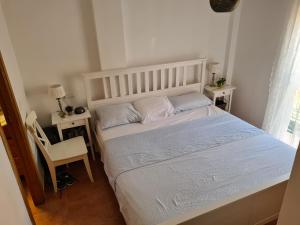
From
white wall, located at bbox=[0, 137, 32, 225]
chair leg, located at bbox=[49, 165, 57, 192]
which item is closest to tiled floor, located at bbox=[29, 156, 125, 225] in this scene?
chair leg, located at bbox=[49, 165, 57, 192]

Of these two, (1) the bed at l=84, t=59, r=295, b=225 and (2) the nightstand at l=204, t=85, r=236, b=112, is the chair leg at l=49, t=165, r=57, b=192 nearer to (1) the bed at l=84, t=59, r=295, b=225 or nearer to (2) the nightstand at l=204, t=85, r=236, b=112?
(1) the bed at l=84, t=59, r=295, b=225

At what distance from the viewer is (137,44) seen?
2943mm

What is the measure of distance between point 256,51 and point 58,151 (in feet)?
9.69

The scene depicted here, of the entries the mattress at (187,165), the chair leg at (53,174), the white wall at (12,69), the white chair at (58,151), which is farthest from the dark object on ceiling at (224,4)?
the chair leg at (53,174)

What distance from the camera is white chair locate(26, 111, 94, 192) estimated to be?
2.26 m

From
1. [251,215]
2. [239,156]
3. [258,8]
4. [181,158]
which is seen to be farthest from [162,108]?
[258,8]

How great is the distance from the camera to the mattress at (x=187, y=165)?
160 cm

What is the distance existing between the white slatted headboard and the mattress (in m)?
0.64

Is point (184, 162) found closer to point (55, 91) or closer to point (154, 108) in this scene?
point (154, 108)

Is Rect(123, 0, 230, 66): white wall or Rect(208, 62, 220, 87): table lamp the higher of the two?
Rect(123, 0, 230, 66): white wall

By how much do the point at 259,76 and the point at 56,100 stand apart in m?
2.84

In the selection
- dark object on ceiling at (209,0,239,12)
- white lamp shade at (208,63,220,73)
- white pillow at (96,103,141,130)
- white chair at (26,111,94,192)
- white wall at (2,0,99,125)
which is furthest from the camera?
white lamp shade at (208,63,220,73)

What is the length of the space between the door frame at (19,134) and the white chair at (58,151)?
15 centimetres

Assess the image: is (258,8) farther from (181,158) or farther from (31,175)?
(31,175)
